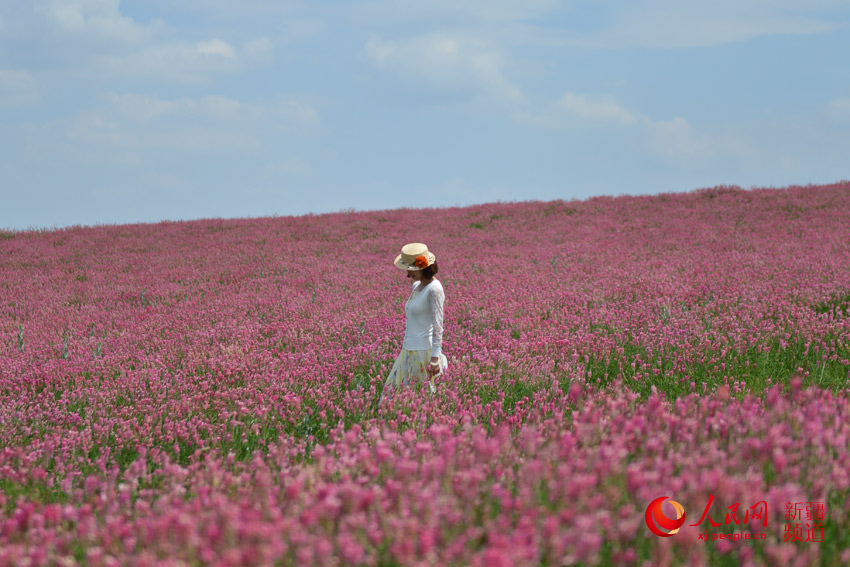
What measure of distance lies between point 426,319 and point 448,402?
0.86 metres

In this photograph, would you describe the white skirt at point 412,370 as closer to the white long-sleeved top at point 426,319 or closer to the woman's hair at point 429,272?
the white long-sleeved top at point 426,319

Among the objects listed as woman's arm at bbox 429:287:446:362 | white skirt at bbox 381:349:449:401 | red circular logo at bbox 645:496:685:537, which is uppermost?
woman's arm at bbox 429:287:446:362

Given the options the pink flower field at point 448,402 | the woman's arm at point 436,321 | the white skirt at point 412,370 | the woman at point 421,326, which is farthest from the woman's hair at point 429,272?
the pink flower field at point 448,402

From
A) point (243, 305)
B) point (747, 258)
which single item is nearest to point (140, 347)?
point (243, 305)

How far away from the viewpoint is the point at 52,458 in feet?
15.2

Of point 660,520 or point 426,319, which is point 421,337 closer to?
point 426,319

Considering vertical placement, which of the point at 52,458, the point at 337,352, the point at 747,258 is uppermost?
the point at 747,258

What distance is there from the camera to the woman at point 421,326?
556 cm

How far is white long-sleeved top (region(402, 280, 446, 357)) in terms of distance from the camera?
5.57 metres

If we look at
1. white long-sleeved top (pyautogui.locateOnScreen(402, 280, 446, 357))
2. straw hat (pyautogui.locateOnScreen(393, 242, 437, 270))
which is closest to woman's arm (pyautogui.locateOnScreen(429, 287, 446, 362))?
white long-sleeved top (pyautogui.locateOnScreen(402, 280, 446, 357))

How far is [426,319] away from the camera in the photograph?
5.75m

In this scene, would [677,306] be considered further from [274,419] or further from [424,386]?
[274,419]

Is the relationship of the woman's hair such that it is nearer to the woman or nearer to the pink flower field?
the woman

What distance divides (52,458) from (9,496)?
0.95m
